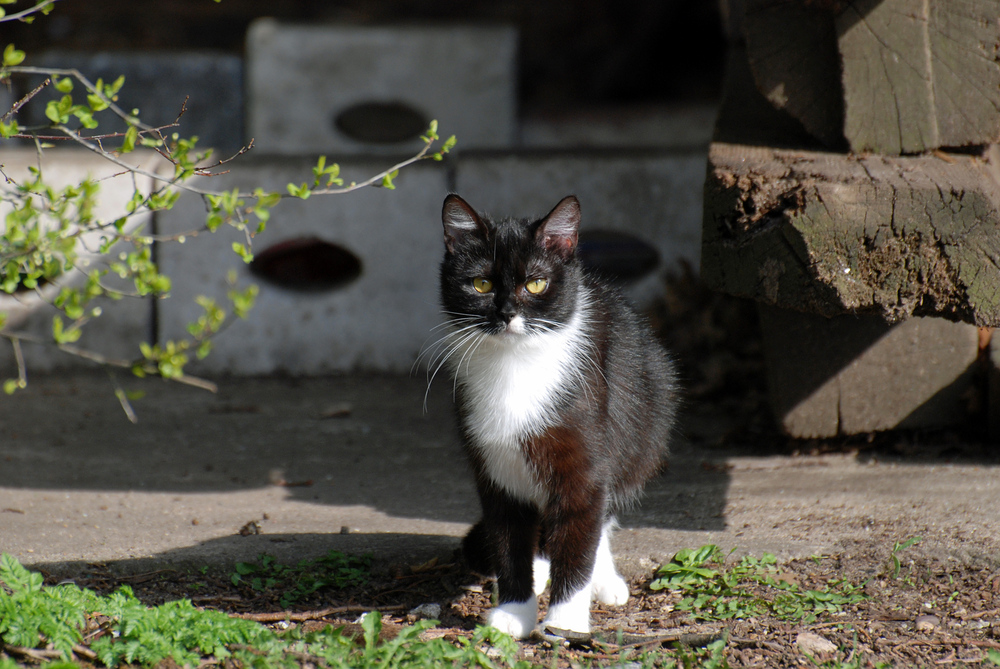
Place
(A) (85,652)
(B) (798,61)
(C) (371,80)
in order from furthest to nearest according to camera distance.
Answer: (C) (371,80) → (B) (798,61) → (A) (85,652)

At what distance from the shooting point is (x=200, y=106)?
7.26 meters

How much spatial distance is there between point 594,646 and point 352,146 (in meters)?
5.55

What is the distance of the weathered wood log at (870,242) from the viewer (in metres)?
2.42

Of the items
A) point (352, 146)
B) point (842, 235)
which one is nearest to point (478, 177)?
point (352, 146)

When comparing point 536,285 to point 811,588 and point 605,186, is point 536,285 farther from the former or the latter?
point 605,186

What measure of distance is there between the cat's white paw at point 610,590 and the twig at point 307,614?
1.90 feet

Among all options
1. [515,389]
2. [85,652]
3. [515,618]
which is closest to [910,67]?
[515,389]

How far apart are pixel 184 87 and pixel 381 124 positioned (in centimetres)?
159

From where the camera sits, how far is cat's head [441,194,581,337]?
2.43m

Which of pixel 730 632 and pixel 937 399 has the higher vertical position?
pixel 937 399

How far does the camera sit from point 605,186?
5.07 metres

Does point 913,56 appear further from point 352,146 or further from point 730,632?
point 352,146

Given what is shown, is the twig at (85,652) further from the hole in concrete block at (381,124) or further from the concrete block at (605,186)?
the hole in concrete block at (381,124)

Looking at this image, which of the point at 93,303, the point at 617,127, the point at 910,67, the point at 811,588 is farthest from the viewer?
the point at 617,127
